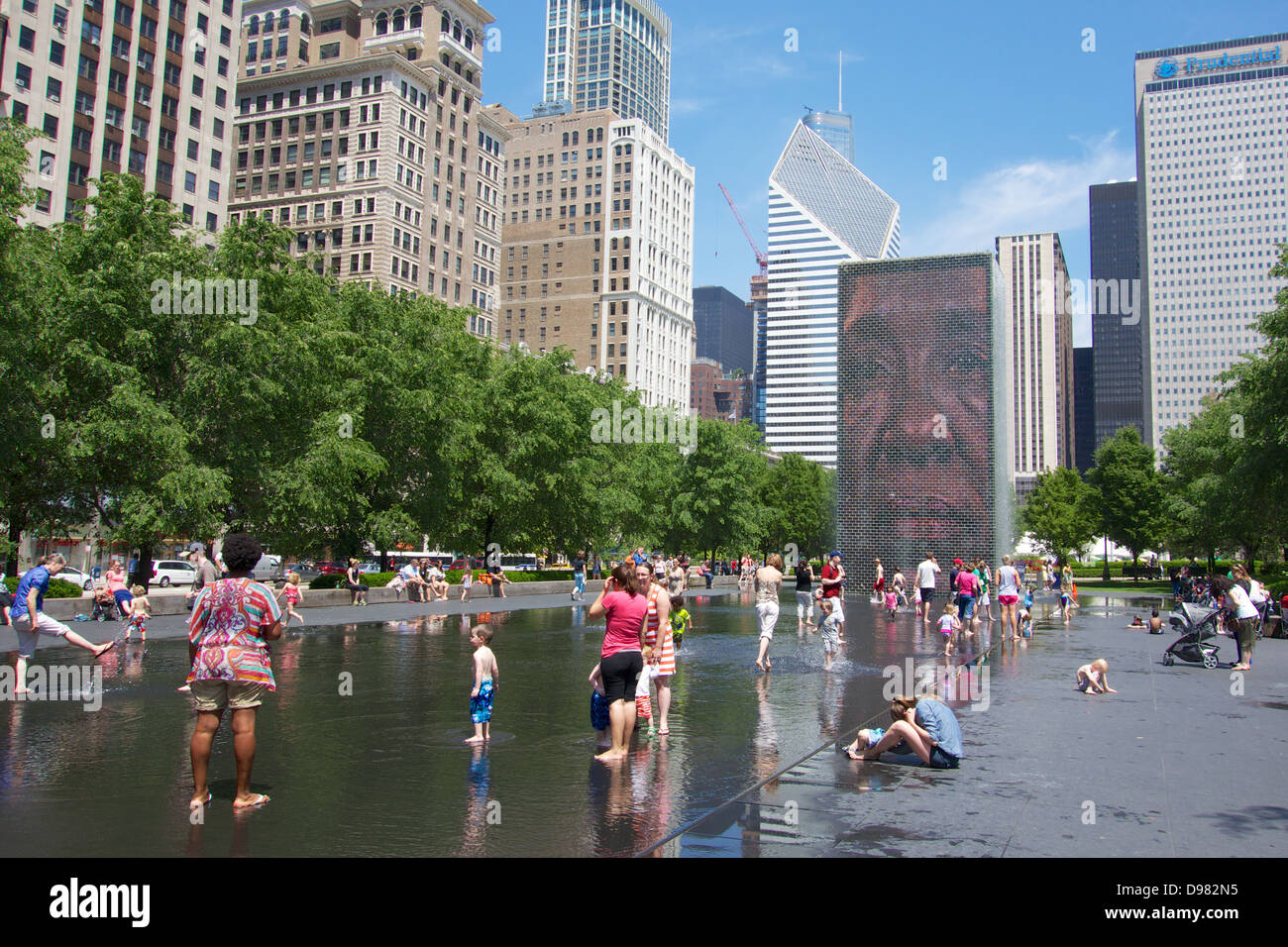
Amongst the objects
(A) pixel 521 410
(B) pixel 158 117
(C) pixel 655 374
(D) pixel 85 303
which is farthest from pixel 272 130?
(D) pixel 85 303

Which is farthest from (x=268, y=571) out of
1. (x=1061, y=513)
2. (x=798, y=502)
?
(x=1061, y=513)

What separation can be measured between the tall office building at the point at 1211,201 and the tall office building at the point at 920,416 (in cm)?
14201

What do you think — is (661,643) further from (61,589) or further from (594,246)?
(594,246)

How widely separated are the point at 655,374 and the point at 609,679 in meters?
131

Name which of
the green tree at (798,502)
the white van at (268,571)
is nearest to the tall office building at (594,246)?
the green tree at (798,502)

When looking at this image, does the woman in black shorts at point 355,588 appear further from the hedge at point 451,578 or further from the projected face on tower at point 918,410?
the projected face on tower at point 918,410

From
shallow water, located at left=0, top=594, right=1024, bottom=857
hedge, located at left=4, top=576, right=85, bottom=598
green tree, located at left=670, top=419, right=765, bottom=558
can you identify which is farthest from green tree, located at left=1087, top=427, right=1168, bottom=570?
hedge, located at left=4, top=576, right=85, bottom=598

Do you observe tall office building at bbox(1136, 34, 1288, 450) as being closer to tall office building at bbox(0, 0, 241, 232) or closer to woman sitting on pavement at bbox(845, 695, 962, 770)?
tall office building at bbox(0, 0, 241, 232)

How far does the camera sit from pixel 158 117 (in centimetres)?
7325

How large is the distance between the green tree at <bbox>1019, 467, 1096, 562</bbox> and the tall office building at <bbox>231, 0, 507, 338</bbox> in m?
60.7

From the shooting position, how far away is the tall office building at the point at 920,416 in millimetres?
41469

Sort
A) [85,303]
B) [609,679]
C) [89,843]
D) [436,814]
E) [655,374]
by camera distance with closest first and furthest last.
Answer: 1. [89,843]
2. [436,814]
3. [609,679]
4. [85,303]
5. [655,374]

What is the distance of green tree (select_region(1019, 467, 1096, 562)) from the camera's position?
87.3 metres
